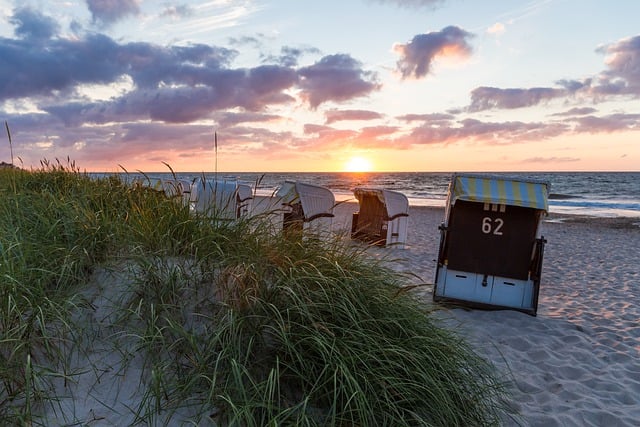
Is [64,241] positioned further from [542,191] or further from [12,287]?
[542,191]

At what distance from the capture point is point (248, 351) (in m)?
2.08

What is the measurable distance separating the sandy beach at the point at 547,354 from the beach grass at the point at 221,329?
0.13 ft

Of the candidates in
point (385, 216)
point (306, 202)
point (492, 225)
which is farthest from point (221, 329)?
point (385, 216)

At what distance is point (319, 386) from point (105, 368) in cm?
117

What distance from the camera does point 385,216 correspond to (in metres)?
10.3

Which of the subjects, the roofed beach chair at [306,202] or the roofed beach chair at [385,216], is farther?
the roofed beach chair at [385,216]

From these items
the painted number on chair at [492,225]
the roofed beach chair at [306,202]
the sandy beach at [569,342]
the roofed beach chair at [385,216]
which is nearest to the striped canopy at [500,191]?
the painted number on chair at [492,225]

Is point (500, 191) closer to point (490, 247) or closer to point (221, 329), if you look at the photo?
→ point (490, 247)

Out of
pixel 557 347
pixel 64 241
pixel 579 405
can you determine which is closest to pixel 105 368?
pixel 64 241

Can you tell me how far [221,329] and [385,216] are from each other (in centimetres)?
836

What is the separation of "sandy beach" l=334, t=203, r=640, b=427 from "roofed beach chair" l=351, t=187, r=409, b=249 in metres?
1.14

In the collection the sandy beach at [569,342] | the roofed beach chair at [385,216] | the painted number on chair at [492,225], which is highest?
the painted number on chair at [492,225]

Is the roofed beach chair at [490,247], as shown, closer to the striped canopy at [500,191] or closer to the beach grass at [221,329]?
the striped canopy at [500,191]

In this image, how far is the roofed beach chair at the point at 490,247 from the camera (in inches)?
203
